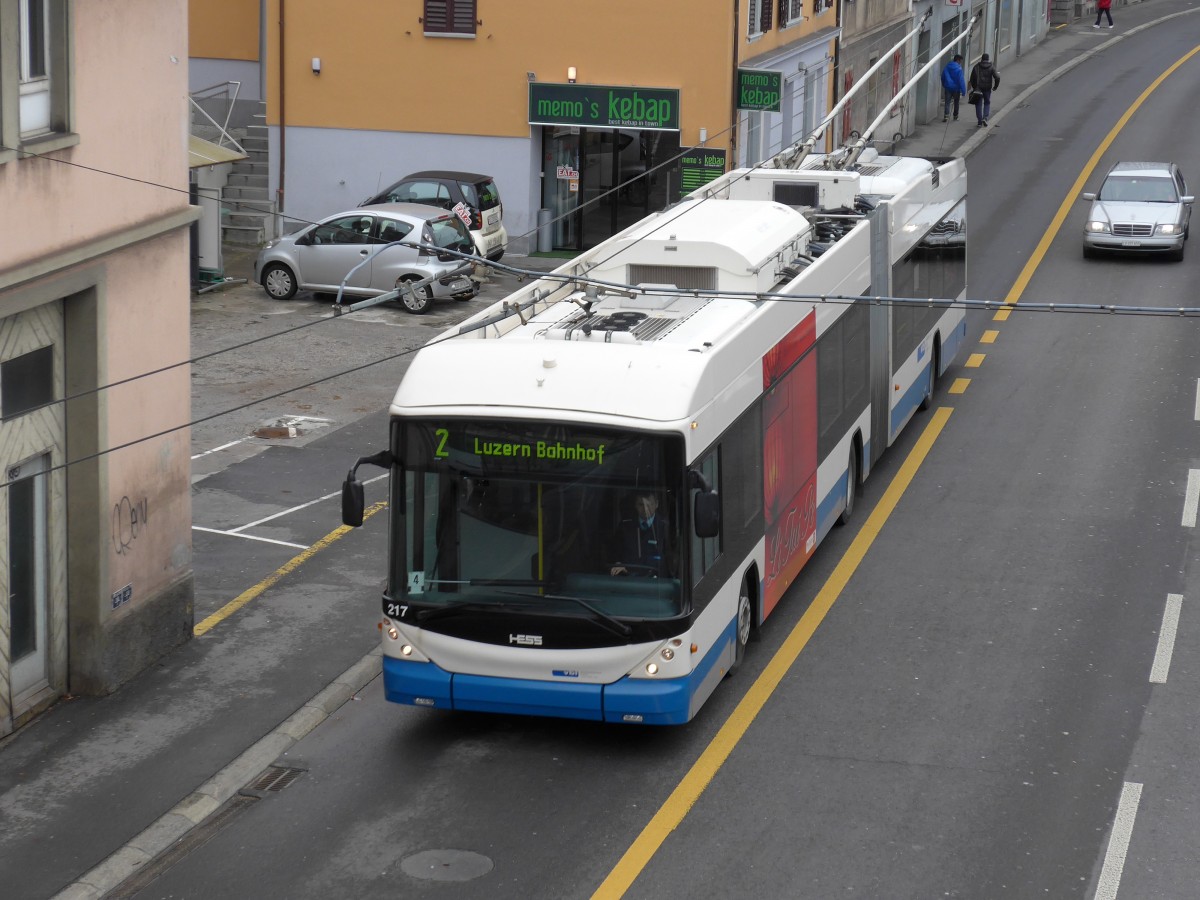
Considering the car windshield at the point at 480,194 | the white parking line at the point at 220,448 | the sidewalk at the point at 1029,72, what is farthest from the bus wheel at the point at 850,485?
the sidewalk at the point at 1029,72

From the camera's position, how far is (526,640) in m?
11.9

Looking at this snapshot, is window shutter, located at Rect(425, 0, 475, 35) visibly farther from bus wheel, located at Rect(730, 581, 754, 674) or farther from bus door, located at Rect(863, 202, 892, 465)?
bus wheel, located at Rect(730, 581, 754, 674)

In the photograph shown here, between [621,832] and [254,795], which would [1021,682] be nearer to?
[621,832]

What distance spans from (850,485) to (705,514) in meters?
6.81

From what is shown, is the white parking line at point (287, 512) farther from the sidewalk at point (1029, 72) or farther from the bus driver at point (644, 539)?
the sidewalk at point (1029, 72)

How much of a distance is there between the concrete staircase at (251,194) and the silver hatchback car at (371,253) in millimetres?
3008

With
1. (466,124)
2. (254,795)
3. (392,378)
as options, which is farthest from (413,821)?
(466,124)

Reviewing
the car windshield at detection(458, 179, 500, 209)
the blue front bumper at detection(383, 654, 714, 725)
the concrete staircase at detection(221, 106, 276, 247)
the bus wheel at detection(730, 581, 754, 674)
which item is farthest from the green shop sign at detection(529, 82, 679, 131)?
the blue front bumper at detection(383, 654, 714, 725)

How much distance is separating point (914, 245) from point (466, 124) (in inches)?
562

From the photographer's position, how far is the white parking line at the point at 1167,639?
1400cm

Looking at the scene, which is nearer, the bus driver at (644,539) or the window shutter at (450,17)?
the bus driver at (644,539)

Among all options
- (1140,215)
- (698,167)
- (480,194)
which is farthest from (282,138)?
(1140,215)

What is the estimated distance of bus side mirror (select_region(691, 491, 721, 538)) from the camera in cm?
1145

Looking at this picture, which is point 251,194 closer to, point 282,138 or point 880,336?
point 282,138
